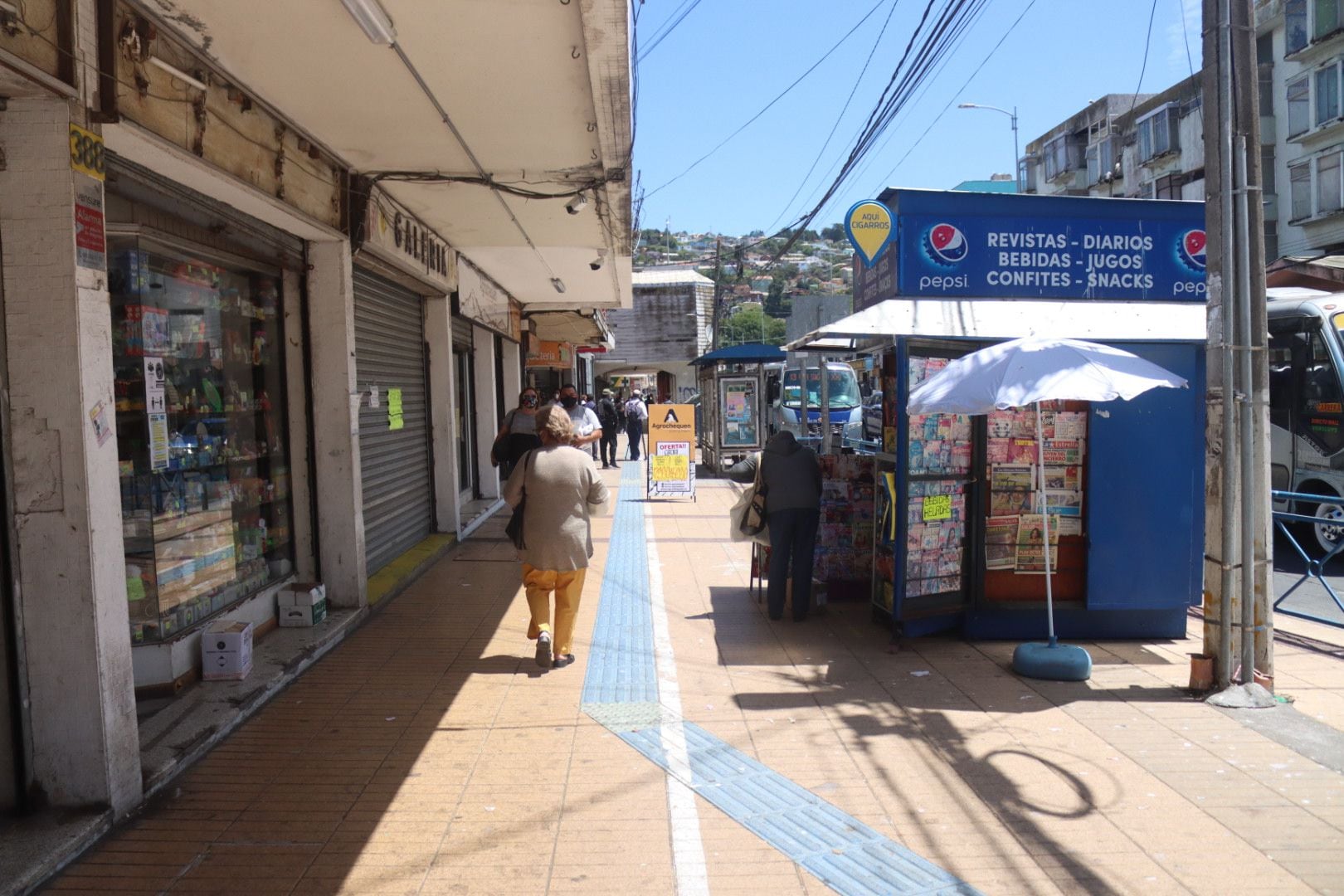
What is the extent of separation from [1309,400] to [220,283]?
11515 millimetres

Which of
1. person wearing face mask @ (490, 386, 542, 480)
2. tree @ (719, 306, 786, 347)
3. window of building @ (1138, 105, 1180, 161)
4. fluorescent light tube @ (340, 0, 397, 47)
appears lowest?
person wearing face mask @ (490, 386, 542, 480)

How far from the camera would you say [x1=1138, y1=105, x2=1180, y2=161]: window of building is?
35.2 m

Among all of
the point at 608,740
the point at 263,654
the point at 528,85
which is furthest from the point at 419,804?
the point at 528,85

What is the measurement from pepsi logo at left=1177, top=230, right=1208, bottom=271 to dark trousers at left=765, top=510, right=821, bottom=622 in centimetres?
325

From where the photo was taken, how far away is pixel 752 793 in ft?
14.9

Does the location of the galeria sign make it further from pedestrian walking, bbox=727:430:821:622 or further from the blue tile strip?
the blue tile strip

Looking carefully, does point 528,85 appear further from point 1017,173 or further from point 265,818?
point 1017,173

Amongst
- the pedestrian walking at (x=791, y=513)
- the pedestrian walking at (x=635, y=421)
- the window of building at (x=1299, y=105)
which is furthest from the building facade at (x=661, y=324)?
the pedestrian walking at (x=791, y=513)

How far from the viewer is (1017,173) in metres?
29.4

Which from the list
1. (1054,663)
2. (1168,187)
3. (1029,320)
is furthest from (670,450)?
(1168,187)

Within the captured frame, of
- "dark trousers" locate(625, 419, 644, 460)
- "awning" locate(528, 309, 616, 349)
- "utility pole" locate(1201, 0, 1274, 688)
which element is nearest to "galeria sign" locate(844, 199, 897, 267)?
"utility pole" locate(1201, 0, 1274, 688)

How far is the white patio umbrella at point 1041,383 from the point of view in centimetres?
566

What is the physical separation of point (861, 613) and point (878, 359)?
2.10 m

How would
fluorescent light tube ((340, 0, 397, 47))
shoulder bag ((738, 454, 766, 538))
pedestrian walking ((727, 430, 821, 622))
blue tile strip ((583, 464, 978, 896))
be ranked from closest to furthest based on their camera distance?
blue tile strip ((583, 464, 978, 896)), fluorescent light tube ((340, 0, 397, 47)), pedestrian walking ((727, 430, 821, 622)), shoulder bag ((738, 454, 766, 538))
